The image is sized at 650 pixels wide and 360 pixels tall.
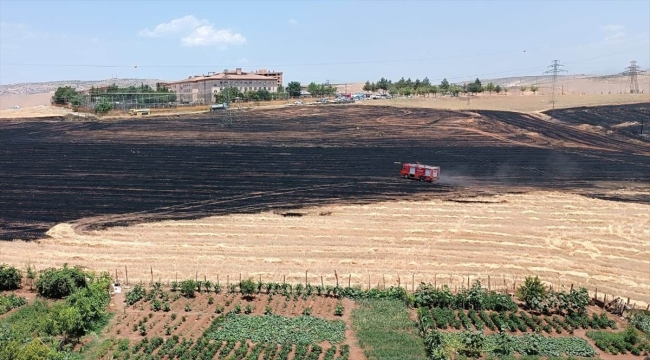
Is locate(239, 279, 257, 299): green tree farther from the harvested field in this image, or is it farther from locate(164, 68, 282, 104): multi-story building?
locate(164, 68, 282, 104): multi-story building

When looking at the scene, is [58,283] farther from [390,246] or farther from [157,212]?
[390,246]

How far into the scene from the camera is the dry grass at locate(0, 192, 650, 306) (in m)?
26.2

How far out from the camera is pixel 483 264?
2717 centimetres

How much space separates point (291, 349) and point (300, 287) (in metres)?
5.09

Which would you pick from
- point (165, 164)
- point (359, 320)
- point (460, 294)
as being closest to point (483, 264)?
point (460, 294)

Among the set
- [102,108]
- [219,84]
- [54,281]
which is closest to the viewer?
[54,281]

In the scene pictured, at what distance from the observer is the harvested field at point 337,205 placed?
27359mm

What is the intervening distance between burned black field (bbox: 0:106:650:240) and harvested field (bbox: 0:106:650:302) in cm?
23

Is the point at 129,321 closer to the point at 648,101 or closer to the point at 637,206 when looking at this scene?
the point at 637,206

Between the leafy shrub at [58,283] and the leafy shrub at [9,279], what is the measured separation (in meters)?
1.51

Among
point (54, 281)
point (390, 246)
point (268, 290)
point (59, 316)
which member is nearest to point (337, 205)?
point (390, 246)

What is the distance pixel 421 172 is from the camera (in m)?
42.3

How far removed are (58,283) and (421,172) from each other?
1108 inches

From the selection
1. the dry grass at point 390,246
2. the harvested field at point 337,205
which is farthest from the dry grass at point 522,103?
the dry grass at point 390,246
